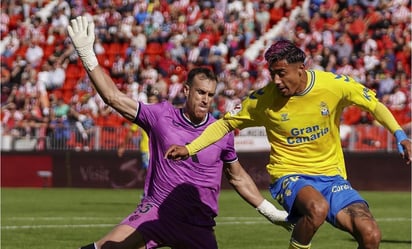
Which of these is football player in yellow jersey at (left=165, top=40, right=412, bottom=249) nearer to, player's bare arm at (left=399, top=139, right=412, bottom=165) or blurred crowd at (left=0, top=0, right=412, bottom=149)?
player's bare arm at (left=399, top=139, right=412, bottom=165)

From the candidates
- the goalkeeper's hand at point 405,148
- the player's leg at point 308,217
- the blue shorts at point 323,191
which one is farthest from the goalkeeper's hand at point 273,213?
the goalkeeper's hand at point 405,148

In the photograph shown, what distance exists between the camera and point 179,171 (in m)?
9.81

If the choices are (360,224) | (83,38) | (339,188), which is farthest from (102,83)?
(360,224)

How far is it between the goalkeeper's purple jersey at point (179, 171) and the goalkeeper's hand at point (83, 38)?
0.75 m

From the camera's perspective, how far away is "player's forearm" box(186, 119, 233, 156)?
950 centimetres

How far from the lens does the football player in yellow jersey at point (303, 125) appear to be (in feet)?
32.3

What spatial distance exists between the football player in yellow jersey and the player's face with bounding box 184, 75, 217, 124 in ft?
0.63

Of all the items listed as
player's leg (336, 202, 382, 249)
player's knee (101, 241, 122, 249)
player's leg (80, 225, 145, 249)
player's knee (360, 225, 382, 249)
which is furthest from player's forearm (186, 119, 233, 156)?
player's knee (360, 225, 382, 249)

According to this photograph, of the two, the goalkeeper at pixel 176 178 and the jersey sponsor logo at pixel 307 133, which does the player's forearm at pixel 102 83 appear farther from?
the jersey sponsor logo at pixel 307 133

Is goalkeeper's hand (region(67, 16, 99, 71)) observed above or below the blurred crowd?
above

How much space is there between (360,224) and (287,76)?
1.48 m

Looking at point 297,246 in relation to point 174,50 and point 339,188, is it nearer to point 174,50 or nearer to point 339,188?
point 339,188

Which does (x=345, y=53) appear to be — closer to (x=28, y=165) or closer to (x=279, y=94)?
(x=28, y=165)

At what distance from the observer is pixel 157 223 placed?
9.56 m
